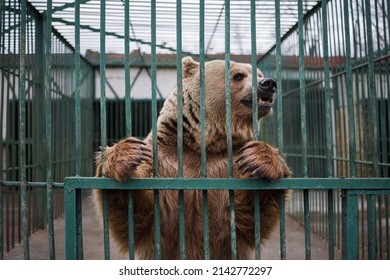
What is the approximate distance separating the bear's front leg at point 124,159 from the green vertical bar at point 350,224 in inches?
50.5

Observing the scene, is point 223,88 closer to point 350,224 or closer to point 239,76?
point 239,76

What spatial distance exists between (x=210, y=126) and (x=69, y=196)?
1.51 metres

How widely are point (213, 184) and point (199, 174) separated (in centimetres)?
93

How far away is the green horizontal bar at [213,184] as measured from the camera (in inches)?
92.7

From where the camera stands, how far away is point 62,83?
8602 mm

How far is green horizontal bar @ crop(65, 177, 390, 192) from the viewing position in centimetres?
235

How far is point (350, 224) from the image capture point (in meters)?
2.41

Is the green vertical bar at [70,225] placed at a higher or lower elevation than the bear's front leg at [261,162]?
lower

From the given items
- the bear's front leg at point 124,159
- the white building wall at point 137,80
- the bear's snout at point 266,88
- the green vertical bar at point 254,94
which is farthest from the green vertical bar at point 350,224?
the white building wall at point 137,80

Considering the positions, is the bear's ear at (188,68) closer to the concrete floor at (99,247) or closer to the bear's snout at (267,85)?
the bear's snout at (267,85)

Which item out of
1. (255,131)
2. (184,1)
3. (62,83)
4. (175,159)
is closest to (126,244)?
(175,159)

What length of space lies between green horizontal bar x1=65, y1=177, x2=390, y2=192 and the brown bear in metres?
0.16

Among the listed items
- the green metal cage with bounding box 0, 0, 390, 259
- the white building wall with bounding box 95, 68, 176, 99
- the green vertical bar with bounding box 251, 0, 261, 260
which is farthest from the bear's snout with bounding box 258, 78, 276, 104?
the white building wall with bounding box 95, 68, 176, 99

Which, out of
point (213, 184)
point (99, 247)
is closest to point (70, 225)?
point (213, 184)
